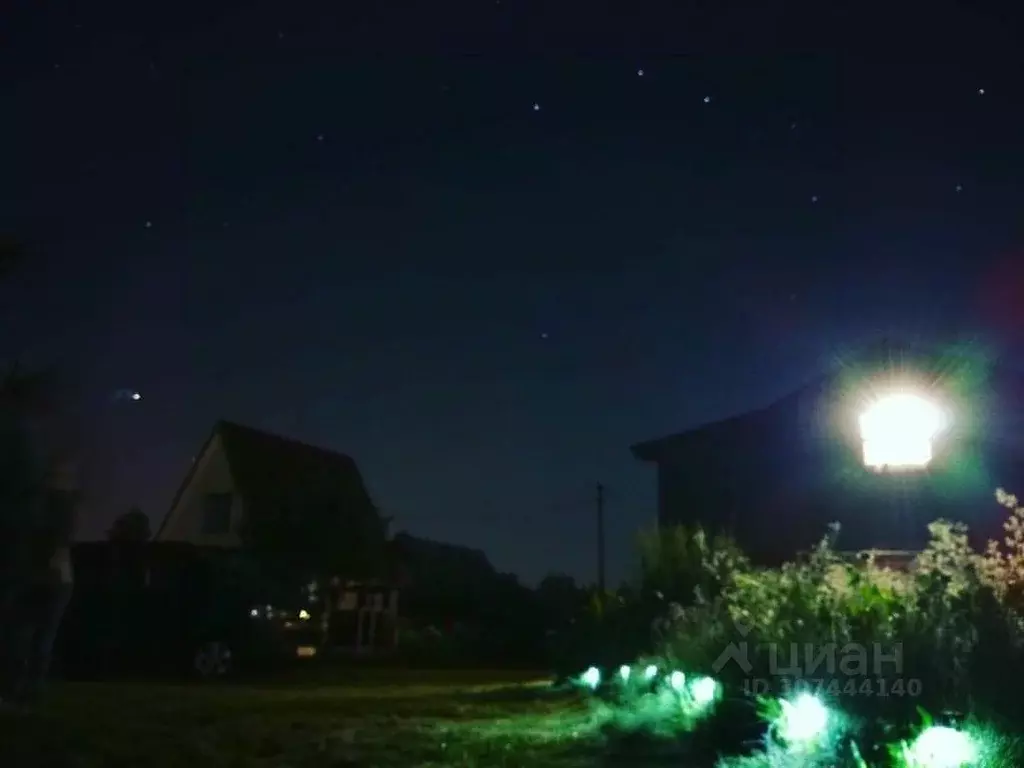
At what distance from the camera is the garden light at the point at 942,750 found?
6949 millimetres

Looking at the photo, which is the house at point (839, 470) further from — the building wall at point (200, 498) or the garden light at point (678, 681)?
the building wall at point (200, 498)

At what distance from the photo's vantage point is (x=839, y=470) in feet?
76.2

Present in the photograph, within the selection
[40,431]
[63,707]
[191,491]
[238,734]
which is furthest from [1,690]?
[191,491]

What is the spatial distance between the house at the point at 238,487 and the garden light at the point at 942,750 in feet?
81.6

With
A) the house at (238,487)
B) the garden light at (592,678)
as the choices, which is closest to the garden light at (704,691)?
the garden light at (592,678)

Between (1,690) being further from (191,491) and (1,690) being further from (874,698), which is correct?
(191,491)

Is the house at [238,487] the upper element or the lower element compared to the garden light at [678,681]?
upper

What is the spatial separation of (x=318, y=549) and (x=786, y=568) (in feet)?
67.7

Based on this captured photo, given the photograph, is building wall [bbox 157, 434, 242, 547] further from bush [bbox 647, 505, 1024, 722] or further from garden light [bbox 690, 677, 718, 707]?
bush [bbox 647, 505, 1024, 722]

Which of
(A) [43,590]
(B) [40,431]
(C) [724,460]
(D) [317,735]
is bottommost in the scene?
(D) [317,735]

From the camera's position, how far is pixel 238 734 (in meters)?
11.8

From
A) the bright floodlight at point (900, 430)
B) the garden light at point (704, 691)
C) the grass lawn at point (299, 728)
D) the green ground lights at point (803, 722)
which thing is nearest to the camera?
the green ground lights at point (803, 722)

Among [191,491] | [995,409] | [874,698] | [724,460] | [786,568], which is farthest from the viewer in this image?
[191,491]

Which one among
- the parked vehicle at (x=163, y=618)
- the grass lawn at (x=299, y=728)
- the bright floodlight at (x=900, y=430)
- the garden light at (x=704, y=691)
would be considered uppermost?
the bright floodlight at (x=900, y=430)
